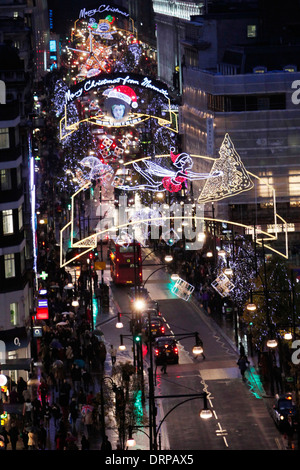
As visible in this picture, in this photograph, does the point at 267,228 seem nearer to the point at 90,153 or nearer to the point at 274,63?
the point at 274,63

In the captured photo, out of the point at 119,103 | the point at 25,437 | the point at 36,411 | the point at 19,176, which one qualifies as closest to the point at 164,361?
the point at 19,176

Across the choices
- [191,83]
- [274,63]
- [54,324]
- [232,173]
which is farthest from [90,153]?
[54,324]

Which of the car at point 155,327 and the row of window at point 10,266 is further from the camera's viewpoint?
the car at point 155,327

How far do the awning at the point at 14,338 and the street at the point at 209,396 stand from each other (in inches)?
244

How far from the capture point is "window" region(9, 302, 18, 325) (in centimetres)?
6144

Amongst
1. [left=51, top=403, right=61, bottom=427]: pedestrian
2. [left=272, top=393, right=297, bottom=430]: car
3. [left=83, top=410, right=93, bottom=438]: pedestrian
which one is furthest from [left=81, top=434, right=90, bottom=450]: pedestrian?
[left=272, top=393, right=297, bottom=430]: car

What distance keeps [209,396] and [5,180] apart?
13.1m

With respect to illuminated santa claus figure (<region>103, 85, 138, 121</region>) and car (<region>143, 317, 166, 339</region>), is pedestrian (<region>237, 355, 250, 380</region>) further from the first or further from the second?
illuminated santa claus figure (<region>103, 85, 138, 121</region>)

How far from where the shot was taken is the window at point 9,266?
6119 cm

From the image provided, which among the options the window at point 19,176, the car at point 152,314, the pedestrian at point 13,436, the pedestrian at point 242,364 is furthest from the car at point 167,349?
the pedestrian at point 13,436

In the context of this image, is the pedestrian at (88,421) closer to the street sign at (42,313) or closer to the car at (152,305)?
the street sign at (42,313)

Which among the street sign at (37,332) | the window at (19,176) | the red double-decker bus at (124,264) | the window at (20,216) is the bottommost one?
the red double-decker bus at (124,264)

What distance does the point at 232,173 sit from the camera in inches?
3270

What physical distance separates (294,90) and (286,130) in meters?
2.98
